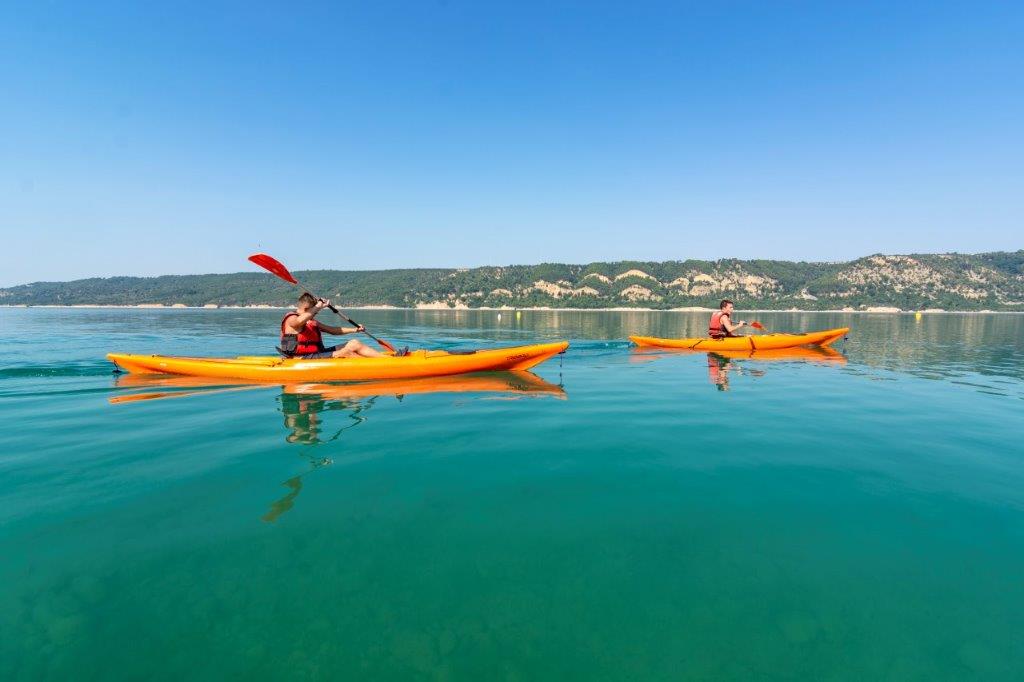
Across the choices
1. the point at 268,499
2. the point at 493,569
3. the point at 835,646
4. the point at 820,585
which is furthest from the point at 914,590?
the point at 268,499

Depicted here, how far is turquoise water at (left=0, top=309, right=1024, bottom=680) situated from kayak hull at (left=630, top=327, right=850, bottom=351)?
12.0 metres

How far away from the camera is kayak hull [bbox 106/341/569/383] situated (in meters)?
13.1

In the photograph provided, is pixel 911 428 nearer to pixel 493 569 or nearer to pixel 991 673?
pixel 991 673

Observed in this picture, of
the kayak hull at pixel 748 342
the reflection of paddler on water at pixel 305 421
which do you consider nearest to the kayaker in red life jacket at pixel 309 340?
the reflection of paddler on water at pixel 305 421

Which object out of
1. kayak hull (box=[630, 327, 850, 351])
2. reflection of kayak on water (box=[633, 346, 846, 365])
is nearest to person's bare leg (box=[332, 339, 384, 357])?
→ reflection of kayak on water (box=[633, 346, 846, 365])

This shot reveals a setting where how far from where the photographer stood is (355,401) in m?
10.9

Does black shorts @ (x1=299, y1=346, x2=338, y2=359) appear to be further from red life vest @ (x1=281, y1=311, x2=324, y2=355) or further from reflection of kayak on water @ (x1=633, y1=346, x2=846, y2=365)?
reflection of kayak on water @ (x1=633, y1=346, x2=846, y2=365)

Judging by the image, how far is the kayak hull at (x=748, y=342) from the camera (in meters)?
21.0

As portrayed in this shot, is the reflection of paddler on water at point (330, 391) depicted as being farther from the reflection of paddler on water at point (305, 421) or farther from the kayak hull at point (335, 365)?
the kayak hull at point (335, 365)

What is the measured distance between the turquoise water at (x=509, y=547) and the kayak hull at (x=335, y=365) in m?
3.75

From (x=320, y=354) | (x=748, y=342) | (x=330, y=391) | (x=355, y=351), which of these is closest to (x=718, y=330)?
(x=748, y=342)

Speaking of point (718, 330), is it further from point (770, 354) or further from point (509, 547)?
point (509, 547)

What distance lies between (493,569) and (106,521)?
4.06m

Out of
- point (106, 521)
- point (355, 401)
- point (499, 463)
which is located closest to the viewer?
point (106, 521)
